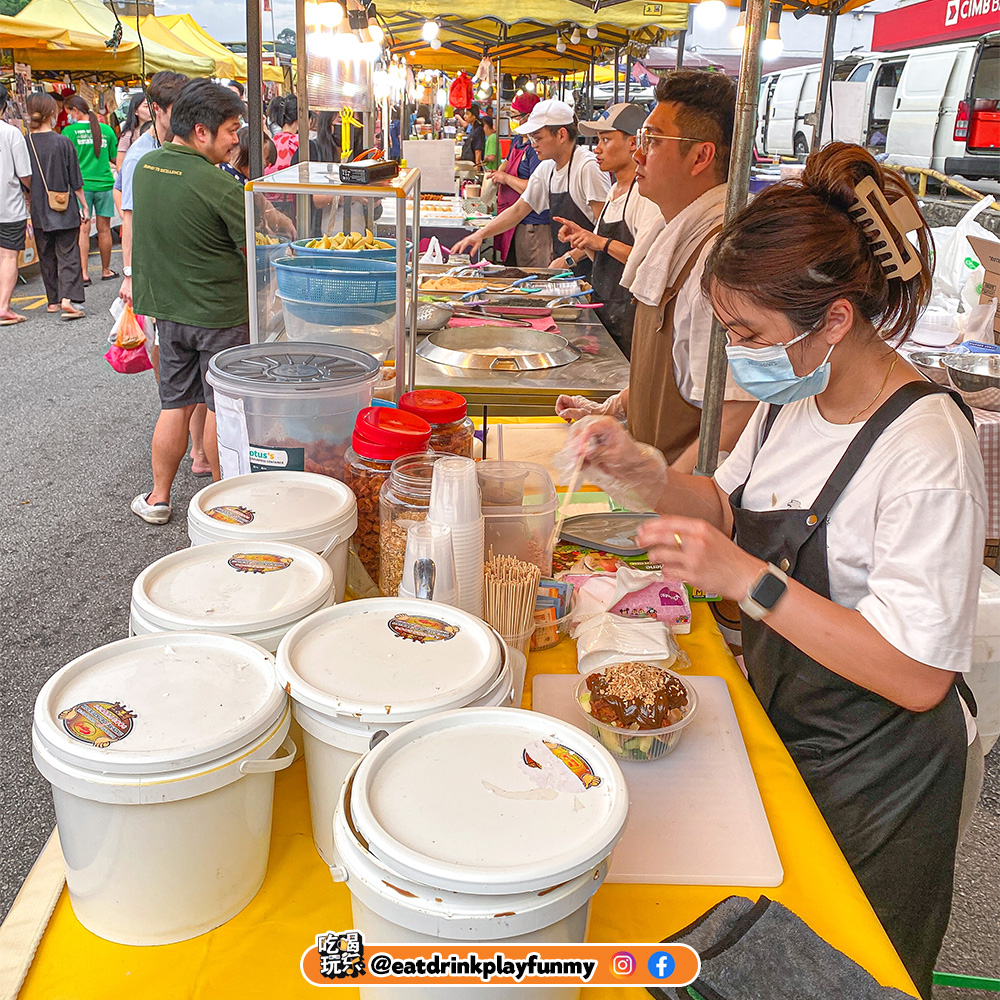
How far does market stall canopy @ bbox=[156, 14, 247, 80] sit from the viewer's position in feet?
52.8

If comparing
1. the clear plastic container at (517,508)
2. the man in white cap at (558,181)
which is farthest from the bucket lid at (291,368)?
the man in white cap at (558,181)

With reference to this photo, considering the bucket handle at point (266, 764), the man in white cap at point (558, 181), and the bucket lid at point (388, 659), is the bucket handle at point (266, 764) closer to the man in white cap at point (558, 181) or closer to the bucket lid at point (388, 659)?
the bucket lid at point (388, 659)

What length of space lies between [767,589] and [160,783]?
3.21 ft

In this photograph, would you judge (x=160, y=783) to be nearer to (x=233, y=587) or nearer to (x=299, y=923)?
(x=299, y=923)

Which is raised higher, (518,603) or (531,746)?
(531,746)

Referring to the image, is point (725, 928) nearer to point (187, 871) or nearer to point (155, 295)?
point (187, 871)

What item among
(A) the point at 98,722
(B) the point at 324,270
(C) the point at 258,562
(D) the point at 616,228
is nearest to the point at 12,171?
(D) the point at 616,228

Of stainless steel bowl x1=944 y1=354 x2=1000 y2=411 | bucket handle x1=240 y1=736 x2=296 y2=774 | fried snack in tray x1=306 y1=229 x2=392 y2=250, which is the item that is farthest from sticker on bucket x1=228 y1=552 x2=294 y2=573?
stainless steel bowl x1=944 y1=354 x2=1000 y2=411

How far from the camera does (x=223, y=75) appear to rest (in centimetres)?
1633

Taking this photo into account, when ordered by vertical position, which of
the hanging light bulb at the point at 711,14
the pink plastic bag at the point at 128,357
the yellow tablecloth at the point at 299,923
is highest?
the hanging light bulb at the point at 711,14

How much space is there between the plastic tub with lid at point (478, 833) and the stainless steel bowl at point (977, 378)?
3.22m

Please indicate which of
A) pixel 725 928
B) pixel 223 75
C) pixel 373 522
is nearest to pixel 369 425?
pixel 373 522

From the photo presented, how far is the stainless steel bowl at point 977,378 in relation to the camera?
3711 millimetres

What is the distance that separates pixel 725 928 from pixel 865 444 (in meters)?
0.85
